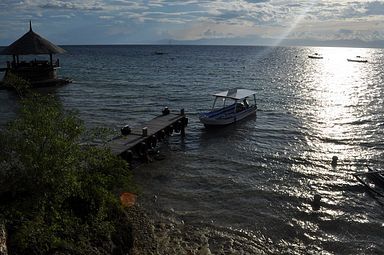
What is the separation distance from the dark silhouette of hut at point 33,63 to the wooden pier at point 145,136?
2583 cm

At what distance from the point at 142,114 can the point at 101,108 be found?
5.54m

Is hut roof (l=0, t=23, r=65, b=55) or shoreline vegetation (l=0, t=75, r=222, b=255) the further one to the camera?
hut roof (l=0, t=23, r=65, b=55)

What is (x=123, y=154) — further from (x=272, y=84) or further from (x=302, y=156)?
(x=272, y=84)

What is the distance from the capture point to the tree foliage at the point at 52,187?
360 inches

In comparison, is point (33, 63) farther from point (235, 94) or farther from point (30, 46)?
point (235, 94)

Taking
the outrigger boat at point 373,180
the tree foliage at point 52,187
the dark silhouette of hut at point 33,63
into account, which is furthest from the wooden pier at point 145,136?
the dark silhouette of hut at point 33,63

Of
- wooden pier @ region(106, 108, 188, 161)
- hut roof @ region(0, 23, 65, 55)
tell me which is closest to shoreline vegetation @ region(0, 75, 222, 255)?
wooden pier @ region(106, 108, 188, 161)

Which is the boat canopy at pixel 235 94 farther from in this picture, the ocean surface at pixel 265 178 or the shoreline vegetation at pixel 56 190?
the shoreline vegetation at pixel 56 190

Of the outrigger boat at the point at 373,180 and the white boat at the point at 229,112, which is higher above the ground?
the white boat at the point at 229,112

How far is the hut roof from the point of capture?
47.5 metres

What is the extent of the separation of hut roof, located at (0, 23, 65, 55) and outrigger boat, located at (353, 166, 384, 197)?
41.1 metres

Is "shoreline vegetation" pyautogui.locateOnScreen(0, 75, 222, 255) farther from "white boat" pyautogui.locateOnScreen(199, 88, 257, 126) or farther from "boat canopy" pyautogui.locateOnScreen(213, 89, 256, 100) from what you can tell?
"boat canopy" pyautogui.locateOnScreen(213, 89, 256, 100)

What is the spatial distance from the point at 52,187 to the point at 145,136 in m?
14.7

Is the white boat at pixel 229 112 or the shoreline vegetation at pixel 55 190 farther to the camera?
the white boat at pixel 229 112
